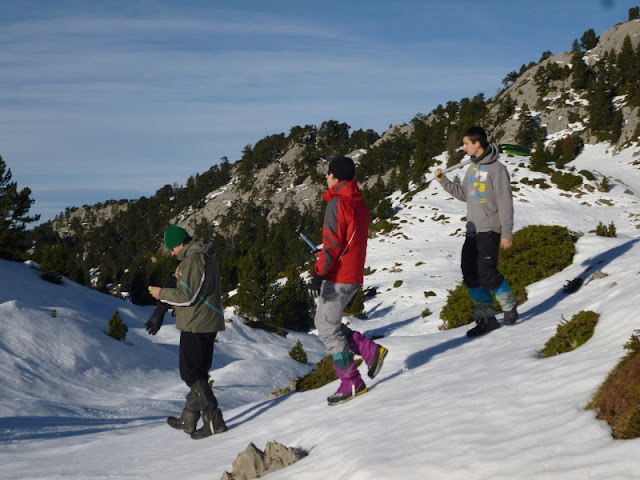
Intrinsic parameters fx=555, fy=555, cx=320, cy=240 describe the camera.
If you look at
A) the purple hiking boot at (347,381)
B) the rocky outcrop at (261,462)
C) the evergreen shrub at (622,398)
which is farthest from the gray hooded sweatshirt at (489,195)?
the rocky outcrop at (261,462)

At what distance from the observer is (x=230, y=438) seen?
635cm

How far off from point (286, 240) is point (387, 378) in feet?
252

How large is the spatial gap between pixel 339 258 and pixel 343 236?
9.4 inches

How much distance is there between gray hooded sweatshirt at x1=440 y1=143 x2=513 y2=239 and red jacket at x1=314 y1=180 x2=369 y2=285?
201cm

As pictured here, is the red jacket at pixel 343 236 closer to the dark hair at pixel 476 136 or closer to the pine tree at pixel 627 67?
the dark hair at pixel 476 136

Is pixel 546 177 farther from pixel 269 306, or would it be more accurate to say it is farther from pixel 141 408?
pixel 141 408

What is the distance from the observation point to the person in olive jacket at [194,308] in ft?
20.0

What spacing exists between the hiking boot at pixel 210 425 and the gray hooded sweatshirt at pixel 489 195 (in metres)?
3.96

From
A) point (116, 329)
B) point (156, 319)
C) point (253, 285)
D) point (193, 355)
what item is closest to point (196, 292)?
point (156, 319)

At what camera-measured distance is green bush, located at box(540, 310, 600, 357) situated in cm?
551

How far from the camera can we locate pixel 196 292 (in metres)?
6.12

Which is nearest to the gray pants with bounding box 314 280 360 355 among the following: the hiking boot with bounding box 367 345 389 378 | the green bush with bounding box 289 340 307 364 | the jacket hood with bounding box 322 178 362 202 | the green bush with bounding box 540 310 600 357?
the hiking boot with bounding box 367 345 389 378

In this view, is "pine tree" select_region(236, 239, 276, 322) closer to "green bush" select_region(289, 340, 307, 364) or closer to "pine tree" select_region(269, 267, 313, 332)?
"pine tree" select_region(269, 267, 313, 332)

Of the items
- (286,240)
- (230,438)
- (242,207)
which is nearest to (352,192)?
(230,438)
